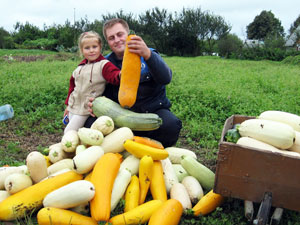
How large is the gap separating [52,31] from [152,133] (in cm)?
3370

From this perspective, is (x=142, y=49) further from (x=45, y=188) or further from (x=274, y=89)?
(x=274, y=89)

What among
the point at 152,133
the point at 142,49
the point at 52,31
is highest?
the point at 52,31

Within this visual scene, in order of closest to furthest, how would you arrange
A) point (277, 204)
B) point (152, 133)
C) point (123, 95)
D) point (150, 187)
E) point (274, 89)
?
1. point (277, 204)
2. point (150, 187)
3. point (123, 95)
4. point (152, 133)
5. point (274, 89)

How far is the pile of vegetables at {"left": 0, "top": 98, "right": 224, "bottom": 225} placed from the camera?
246 centimetres

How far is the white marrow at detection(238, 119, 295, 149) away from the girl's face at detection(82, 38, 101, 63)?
2026 mm

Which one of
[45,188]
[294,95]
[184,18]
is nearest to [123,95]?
[45,188]

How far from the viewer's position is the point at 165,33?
36.4 metres

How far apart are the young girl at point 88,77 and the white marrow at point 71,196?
1499 millimetres

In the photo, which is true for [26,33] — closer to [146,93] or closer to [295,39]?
[295,39]

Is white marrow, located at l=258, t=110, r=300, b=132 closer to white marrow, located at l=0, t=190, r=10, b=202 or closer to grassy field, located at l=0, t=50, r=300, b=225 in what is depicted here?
grassy field, located at l=0, t=50, r=300, b=225

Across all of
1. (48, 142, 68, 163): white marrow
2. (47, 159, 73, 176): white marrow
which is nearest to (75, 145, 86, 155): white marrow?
(47, 159, 73, 176): white marrow

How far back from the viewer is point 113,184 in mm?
2811

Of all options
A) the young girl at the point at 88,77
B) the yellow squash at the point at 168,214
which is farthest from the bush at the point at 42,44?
the yellow squash at the point at 168,214

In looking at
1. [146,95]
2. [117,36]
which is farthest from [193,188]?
[117,36]
